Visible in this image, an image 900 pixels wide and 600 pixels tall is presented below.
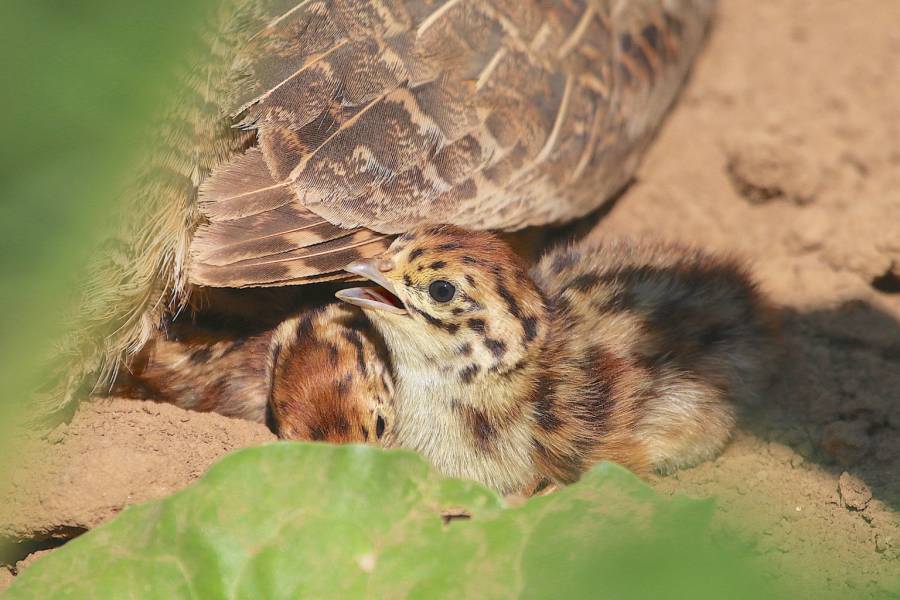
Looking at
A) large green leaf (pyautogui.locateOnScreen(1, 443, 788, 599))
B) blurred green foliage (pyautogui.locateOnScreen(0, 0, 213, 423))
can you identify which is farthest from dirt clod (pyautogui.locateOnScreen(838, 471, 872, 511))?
blurred green foliage (pyautogui.locateOnScreen(0, 0, 213, 423))

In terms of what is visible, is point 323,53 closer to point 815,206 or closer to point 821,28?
point 815,206

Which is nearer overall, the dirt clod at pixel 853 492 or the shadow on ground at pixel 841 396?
the dirt clod at pixel 853 492

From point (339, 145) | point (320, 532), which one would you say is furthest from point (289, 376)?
point (320, 532)

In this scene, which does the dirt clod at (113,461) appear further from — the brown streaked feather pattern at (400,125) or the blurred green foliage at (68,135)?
the blurred green foliage at (68,135)

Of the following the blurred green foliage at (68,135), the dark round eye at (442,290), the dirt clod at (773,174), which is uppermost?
the blurred green foliage at (68,135)

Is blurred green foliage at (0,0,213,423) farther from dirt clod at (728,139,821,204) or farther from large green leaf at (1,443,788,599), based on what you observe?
dirt clod at (728,139,821,204)

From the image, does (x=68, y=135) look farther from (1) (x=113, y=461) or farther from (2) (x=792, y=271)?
(2) (x=792, y=271)

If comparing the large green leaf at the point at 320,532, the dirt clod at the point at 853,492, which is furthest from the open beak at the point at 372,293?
the dirt clod at the point at 853,492
